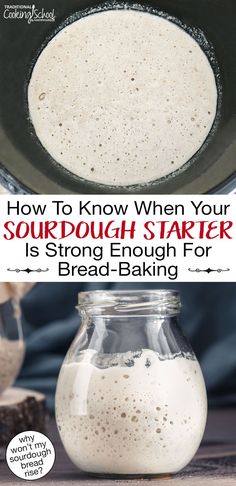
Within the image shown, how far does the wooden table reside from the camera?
888 mm

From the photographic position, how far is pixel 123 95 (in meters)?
0.94

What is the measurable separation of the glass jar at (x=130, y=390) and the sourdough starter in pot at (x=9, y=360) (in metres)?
0.13

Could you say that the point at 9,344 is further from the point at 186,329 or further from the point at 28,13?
the point at 28,13

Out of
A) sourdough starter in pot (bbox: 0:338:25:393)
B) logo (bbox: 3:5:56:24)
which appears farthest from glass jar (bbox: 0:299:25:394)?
logo (bbox: 3:5:56:24)

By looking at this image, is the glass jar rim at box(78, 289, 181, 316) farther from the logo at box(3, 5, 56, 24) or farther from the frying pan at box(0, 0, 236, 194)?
the logo at box(3, 5, 56, 24)

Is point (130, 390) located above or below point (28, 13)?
below

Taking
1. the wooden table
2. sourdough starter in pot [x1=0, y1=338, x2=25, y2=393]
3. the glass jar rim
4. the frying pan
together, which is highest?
the frying pan

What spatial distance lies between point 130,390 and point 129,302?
0.26 feet

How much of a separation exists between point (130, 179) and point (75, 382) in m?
0.19

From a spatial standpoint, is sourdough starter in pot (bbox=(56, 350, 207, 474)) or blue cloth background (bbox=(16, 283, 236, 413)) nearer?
sourdough starter in pot (bbox=(56, 350, 207, 474))

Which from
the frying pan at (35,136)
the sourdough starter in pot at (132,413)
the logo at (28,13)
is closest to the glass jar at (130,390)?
the sourdough starter in pot at (132,413)

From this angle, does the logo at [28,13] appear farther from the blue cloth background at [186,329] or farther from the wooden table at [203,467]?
the wooden table at [203,467]

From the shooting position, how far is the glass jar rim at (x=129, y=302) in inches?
35.6

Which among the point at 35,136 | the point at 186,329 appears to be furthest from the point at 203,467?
the point at 35,136
